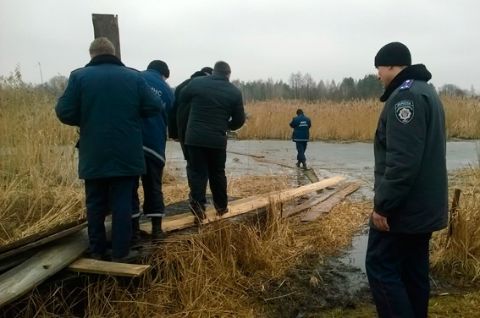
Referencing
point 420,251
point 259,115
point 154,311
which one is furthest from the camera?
point 259,115

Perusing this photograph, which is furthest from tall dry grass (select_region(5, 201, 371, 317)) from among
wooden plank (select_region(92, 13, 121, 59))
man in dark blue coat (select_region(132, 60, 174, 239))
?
→ wooden plank (select_region(92, 13, 121, 59))

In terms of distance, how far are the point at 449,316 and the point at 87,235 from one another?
10.2 feet

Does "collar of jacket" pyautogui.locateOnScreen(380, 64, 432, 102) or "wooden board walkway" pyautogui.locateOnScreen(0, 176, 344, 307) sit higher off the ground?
"collar of jacket" pyautogui.locateOnScreen(380, 64, 432, 102)

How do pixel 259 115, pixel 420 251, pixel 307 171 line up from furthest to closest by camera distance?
pixel 259 115 → pixel 307 171 → pixel 420 251

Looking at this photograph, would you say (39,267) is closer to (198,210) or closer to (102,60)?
(102,60)

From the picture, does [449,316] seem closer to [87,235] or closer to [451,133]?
[87,235]

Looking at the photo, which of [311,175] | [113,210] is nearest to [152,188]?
[113,210]

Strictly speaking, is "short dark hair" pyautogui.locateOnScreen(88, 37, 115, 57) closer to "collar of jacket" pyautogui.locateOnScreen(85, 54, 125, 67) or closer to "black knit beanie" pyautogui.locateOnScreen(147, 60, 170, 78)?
"collar of jacket" pyautogui.locateOnScreen(85, 54, 125, 67)

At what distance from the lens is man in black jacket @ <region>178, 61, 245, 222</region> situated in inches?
200

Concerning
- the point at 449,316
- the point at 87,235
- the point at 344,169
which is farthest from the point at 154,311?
the point at 344,169

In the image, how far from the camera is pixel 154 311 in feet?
12.3

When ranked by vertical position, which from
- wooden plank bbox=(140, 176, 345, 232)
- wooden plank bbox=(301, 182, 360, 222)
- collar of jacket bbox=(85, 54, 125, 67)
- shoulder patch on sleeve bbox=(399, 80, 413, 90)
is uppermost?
collar of jacket bbox=(85, 54, 125, 67)

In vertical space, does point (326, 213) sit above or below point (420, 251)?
below

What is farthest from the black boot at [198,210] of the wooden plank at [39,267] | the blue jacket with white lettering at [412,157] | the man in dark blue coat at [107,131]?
the blue jacket with white lettering at [412,157]
